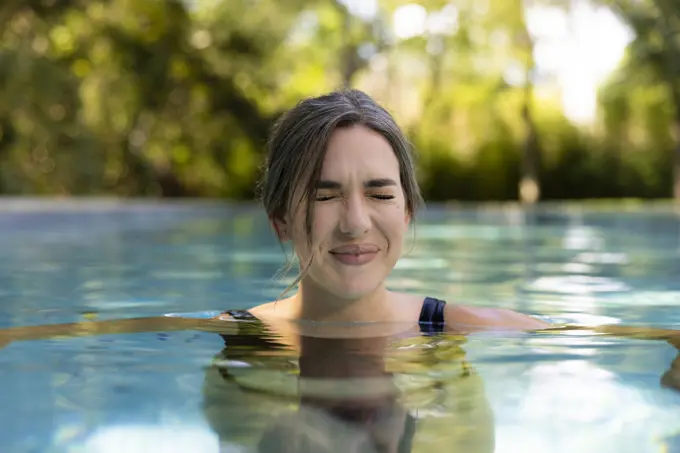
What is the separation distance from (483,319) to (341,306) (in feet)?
1.71

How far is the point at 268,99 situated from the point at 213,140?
3.02 meters

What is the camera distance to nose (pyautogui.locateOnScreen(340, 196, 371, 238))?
2100 mm

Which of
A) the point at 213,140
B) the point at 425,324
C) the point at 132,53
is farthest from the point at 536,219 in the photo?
the point at 425,324

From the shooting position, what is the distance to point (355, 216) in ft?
6.88

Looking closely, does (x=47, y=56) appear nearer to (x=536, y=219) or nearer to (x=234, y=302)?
(x=536, y=219)

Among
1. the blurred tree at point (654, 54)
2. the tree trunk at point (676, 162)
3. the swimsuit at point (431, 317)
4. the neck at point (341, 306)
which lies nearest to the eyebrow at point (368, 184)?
the neck at point (341, 306)

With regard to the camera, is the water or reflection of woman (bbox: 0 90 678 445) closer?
the water

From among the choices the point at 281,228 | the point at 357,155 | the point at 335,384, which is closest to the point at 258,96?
the point at 281,228

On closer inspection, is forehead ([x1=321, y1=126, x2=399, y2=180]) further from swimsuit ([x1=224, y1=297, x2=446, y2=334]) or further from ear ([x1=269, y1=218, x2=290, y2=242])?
swimsuit ([x1=224, y1=297, x2=446, y2=334])

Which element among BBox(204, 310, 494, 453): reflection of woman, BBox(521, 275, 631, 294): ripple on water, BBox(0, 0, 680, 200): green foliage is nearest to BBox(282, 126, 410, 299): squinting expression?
BBox(204, 310, 494, 453): reflection of woman

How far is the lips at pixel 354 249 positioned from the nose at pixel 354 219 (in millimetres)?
32

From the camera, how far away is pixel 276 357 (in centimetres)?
217

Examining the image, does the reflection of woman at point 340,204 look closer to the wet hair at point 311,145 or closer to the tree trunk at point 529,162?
the wet hair at point 311,145

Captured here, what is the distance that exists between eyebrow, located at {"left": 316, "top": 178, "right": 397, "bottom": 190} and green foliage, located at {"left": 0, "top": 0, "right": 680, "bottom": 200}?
11.2 metres
